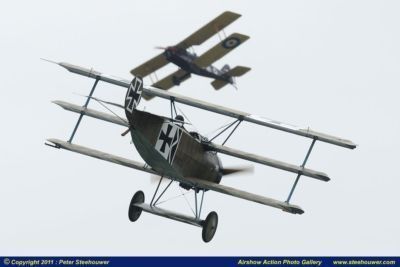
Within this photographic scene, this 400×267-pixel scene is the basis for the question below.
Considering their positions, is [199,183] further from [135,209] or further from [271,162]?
[271,162]

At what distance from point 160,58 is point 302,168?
26115mm

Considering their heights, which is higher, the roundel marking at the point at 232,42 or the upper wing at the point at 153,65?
the roundel marking at the point at 232,42

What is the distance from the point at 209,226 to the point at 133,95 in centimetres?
422

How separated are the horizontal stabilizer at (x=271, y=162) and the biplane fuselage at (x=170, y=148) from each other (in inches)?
9.8

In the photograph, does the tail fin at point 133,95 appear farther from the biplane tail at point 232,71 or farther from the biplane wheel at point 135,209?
the biplane tail at point 232,71

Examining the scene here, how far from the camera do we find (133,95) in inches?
779

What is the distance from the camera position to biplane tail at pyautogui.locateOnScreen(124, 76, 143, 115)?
64.4 feet

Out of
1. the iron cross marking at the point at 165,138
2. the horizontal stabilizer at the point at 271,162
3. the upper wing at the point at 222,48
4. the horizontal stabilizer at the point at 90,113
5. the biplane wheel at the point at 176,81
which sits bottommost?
the iron cross marking at the point at 165,138

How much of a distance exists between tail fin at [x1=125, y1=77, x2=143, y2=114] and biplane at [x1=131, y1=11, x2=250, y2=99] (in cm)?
2317

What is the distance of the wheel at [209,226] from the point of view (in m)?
22.4

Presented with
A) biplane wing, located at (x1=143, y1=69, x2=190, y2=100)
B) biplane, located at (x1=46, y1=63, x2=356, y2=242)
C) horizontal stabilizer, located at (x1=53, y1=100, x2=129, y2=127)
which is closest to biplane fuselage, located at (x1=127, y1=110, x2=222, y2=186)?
biplane, located at (x1=46, y1=63, x2=356, y2=242)

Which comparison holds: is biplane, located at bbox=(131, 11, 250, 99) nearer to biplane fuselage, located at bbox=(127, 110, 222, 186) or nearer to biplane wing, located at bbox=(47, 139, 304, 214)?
biplane fuselage, located at bbox=(127, 110, 222, 186)

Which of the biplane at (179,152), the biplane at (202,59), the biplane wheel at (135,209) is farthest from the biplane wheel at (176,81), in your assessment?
the biplane wheel at (135,209)
